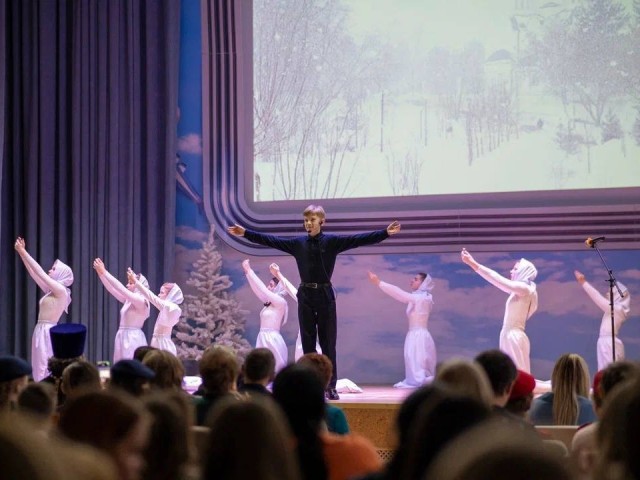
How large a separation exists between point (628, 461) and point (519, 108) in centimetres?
991

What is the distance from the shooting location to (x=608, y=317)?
9945 mm

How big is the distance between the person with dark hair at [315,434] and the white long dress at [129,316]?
7.72 metres

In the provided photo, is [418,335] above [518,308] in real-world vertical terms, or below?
below

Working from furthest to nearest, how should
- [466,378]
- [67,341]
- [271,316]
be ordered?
[271,316] < [67,341] < [466,378]

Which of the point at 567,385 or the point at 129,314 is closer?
the point at 567,385

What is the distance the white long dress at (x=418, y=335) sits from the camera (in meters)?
10.4

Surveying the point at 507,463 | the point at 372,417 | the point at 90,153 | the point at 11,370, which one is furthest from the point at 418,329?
the point at 507,463

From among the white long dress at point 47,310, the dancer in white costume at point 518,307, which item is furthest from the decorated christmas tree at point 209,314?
the dancer in white costume at point 518,307

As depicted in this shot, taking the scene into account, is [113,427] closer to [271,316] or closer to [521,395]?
[521,395]

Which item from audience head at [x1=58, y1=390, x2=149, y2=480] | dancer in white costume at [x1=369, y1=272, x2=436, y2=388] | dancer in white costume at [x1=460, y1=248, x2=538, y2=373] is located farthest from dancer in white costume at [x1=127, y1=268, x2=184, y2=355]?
audience head at [x1=58, y1=390, x2=149, y2=480]

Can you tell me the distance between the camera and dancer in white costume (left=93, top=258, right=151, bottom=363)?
10.3m

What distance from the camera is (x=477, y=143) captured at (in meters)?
11.2

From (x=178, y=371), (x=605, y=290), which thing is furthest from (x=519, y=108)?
(x=178, y=371)

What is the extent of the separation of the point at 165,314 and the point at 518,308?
3.66 metres
